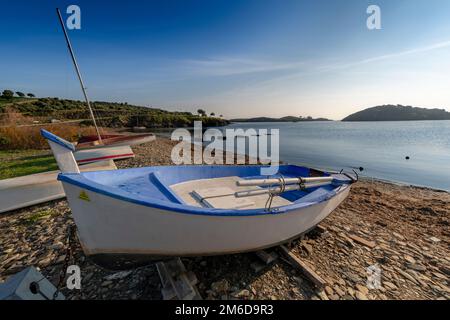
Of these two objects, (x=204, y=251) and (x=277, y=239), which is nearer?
(x=204, y=251)

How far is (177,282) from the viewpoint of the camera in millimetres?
2957

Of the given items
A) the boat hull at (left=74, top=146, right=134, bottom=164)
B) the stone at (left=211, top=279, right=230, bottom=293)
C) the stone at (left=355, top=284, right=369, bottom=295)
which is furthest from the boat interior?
the boat hull at (left=74, top=146, right=134, bottom=164)

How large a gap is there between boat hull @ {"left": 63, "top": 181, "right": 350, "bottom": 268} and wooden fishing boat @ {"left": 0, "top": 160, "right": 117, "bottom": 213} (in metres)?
4.93

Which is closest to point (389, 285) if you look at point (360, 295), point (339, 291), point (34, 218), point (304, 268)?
point (360, 295)

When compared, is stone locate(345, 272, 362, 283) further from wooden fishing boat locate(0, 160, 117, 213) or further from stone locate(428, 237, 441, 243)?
wooden fishing boat locate(0, 160, 117, 213)

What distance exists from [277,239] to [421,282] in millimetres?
2933

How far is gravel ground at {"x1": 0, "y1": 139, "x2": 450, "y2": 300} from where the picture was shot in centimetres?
319

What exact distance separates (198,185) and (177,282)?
8.07ft

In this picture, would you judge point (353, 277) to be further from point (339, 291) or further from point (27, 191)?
point (27, 191)
